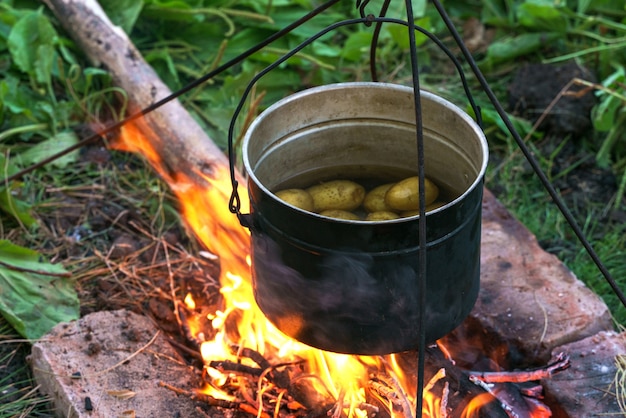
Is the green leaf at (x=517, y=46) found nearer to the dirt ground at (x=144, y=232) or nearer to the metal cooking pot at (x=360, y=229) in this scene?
the dirt ground at (x=144, y=232)

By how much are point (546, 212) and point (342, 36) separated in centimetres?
163

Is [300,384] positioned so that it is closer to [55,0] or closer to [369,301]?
[369,301]

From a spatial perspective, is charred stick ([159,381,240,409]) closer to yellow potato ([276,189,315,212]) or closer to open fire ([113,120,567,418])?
open fire ([113,120,567,418])

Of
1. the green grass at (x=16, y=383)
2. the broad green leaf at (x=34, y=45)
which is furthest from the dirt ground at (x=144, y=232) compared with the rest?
the broad green leaf at (x=34, y=45)

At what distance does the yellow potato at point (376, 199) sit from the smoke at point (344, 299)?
0.41 meters

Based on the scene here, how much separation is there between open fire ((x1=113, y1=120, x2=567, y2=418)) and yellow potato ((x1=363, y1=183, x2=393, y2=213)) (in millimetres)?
450

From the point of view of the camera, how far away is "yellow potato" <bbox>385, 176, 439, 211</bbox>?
87.0 inches

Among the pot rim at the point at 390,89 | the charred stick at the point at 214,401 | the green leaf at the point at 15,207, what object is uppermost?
the pot rim at the point at 390,89

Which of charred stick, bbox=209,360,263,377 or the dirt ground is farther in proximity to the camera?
the dirt ground

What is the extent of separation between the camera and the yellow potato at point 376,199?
2299 mm

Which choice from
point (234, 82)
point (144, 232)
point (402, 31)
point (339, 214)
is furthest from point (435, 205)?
point (402, 31)

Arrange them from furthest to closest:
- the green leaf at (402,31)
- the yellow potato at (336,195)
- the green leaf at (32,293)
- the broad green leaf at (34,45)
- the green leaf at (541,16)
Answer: the green leaf at (541,16), the green leaf at (402,31), the broad green leaf at (34,45), the green leaf at (32,293), the yellow potato at (336,195)

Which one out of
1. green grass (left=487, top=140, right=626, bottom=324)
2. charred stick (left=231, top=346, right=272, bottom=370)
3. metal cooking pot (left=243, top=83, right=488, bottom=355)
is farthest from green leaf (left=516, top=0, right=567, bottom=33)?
charred stick (left=231, top=346, right=272, bottom=370)

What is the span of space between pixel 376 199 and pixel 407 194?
0.41ft
